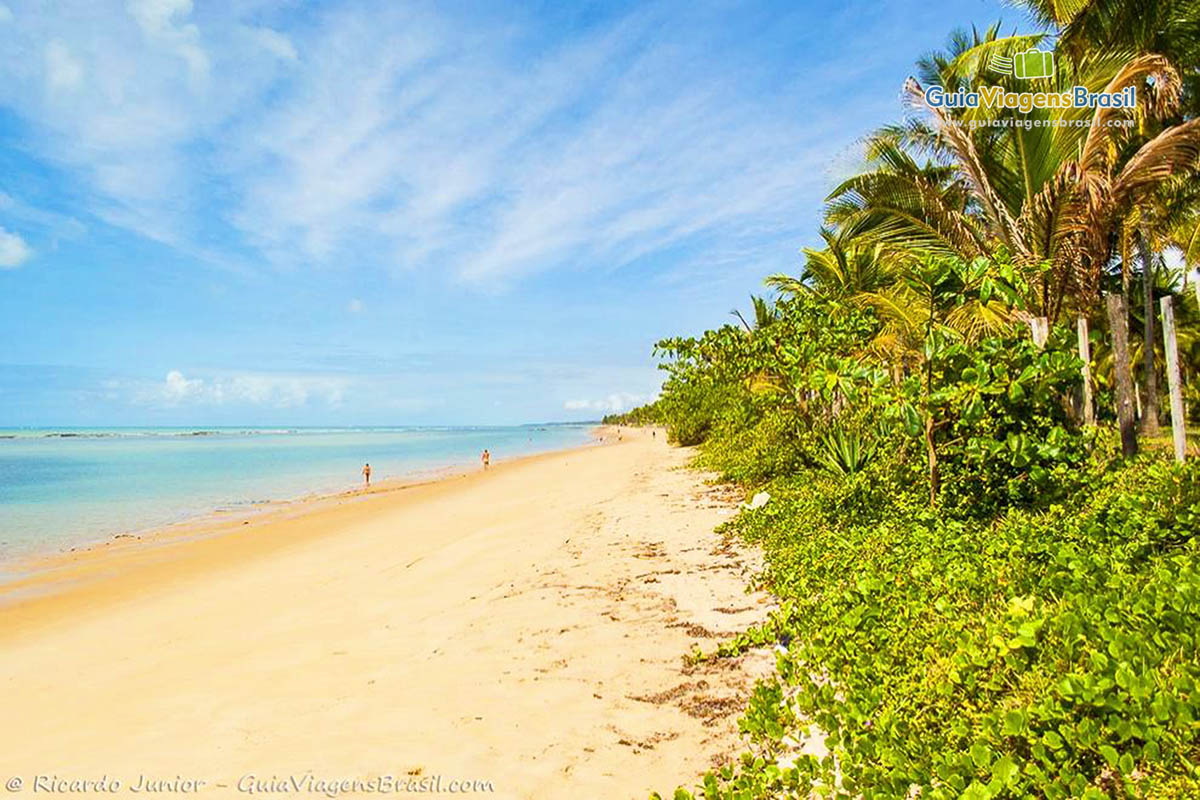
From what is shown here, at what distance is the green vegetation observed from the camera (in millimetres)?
2283

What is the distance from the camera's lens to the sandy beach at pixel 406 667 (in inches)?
128

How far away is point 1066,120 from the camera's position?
8773 mm

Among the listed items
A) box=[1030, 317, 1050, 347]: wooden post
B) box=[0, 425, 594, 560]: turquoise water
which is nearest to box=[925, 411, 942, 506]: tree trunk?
box=[1030, 317, 1050, 347]: wooden post

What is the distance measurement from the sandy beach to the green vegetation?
1.71ft

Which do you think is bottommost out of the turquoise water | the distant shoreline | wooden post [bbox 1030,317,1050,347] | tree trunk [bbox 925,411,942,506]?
the distant shoreline

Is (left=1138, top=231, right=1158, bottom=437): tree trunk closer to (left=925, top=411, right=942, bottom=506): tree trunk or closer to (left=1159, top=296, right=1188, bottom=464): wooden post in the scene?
(left=1159, top=296, right=1188, bottom=464): wooden post

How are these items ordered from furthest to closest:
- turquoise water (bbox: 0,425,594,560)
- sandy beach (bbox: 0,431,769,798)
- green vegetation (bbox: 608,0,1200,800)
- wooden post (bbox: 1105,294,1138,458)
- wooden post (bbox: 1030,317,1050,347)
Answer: turquoise water (bbox: 0,425,594,560)
wooden post (bbox: 1030,317,1050,347)
wooden post (bbox: 1105,294,1138,458)
sandy beach (bbox: 0,431,769,798)
green vegetation (bbox: 608,0,1200,800)

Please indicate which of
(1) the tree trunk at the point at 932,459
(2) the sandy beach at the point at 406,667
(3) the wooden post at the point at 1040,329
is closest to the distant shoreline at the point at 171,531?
(2) the sandy beach at the point at 406,667

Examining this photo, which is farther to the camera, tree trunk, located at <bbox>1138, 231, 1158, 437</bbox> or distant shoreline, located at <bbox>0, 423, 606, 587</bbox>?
tree trunk, located at <bbox>1138, 231, 1158, 437</bbox>

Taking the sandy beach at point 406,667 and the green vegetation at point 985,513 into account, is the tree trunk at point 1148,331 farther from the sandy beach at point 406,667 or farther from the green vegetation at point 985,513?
the sandy beach at point 406,667

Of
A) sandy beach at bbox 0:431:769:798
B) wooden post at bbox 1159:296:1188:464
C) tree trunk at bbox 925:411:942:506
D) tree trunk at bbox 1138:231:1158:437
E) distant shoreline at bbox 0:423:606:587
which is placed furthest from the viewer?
tree trunk at bbox 1138:231:1158:437

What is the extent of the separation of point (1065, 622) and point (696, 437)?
25.9 meters

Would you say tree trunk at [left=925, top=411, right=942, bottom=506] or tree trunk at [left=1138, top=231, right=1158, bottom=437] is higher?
tree trunk at [left=1138, top=231, right=1158, bottom=437]

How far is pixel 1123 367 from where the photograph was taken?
7348mm
